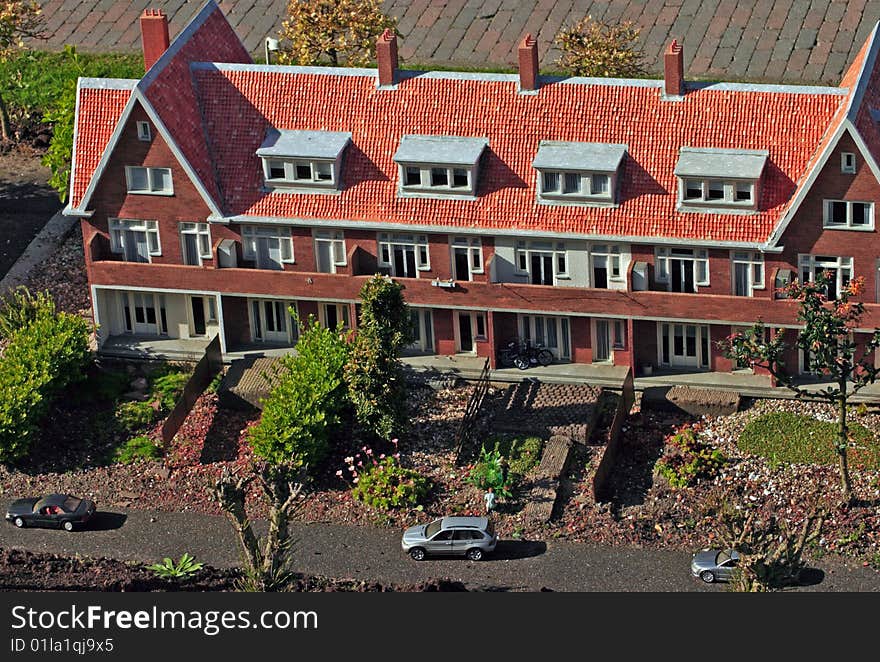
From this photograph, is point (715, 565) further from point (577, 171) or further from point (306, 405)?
point (577, 171)

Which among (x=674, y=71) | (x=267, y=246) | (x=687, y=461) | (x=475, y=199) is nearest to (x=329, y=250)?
(x=267, y=246)

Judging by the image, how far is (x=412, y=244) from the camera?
103m

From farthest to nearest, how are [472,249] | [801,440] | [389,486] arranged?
[472,249], [801,440], [389,486]

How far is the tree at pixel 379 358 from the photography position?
96.9 meters

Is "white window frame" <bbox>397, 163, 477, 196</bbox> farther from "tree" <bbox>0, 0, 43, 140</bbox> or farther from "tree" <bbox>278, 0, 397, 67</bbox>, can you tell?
"tree" <bbox>0, 0, 43, 140</bbox>

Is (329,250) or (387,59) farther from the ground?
(387,59)

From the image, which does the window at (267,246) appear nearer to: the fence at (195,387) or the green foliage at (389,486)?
the fence at (195,387)

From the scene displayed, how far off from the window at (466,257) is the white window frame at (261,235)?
7919 millimetres

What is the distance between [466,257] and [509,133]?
6.08 m

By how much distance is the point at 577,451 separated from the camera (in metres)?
98.0

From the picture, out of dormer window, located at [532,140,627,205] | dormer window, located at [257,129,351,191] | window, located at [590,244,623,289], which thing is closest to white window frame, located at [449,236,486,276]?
dormer window, located at [532,140,627,205]

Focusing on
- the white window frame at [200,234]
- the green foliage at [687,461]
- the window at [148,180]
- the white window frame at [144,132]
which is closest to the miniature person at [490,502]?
the green foliage at [687,461]

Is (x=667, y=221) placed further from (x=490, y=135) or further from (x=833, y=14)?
(x=833, y=14)

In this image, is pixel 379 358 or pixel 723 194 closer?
pixel 379 358
